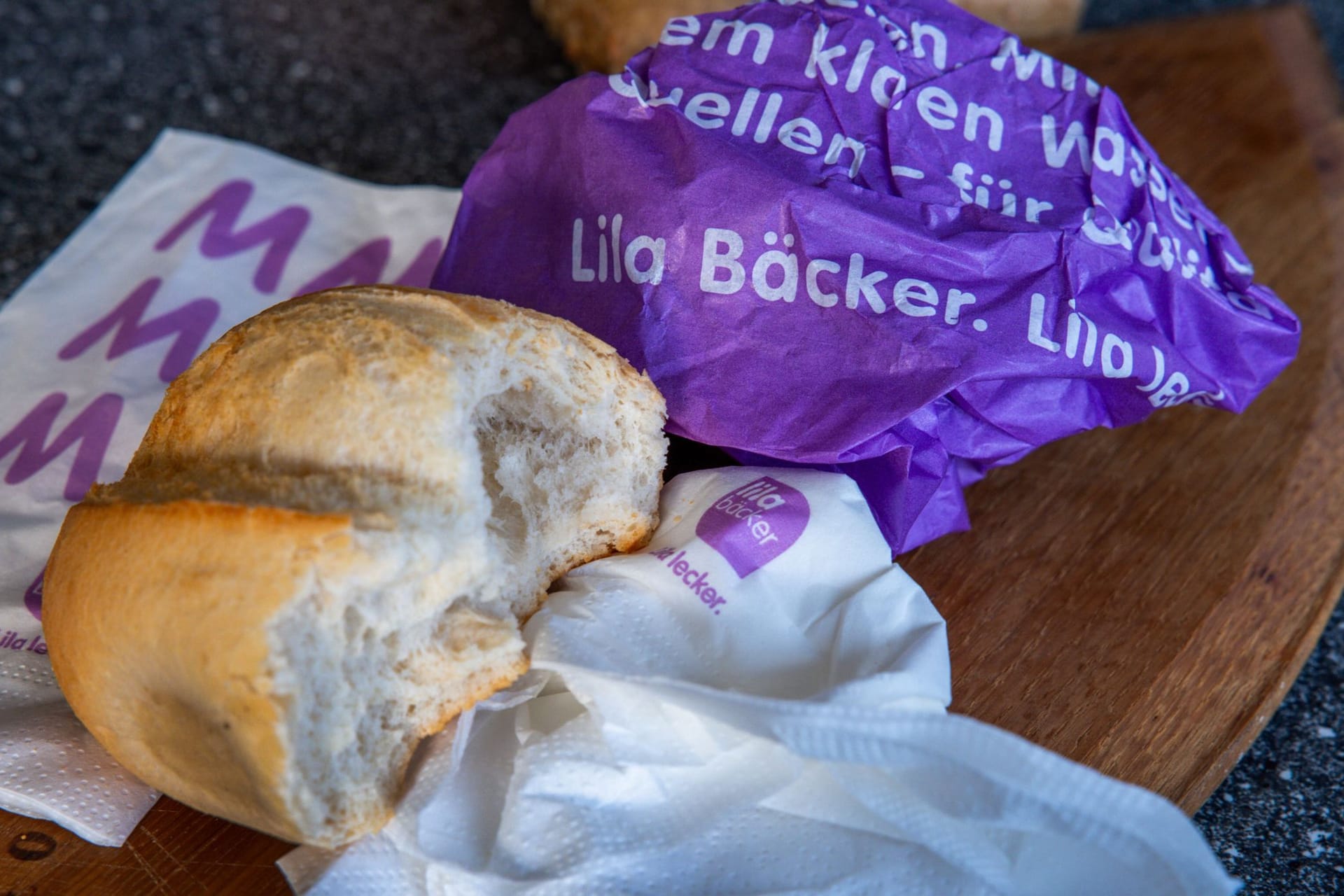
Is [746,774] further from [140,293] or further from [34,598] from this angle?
[140,293]

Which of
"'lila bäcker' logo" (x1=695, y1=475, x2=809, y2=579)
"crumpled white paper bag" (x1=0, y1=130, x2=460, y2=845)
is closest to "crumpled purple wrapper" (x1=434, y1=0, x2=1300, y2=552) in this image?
"'lila bäcker' logo" (x1=695, y1=475, x2=809, y2=579)

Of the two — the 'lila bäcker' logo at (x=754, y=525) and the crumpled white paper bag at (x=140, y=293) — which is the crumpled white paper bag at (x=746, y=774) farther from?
the crumpled white paper bag at (x=140, y=293)

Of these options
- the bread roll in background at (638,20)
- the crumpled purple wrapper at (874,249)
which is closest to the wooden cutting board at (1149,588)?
the crumpled purple wrapper at (874,249)

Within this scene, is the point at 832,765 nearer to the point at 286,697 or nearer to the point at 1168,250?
the point at 286,697

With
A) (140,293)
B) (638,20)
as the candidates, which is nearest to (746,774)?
(140,293)

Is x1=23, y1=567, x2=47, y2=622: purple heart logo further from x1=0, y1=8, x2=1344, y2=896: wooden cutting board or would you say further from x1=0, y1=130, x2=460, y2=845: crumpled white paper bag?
x1=0, y1=8, x2=1344, y2=896: wooden cutting board
